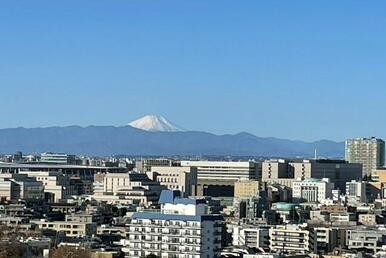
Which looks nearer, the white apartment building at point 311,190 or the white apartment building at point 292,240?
the white apartment building at point 292,240

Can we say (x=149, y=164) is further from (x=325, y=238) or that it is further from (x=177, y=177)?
(x=325, y=238)

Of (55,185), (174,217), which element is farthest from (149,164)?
(174,217)

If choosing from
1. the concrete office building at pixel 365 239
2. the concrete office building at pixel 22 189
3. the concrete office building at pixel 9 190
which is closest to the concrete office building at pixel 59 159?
the concrete office building at pixel 22 189

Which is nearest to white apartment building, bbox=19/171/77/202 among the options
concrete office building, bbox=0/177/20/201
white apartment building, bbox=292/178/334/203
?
concrete office building, bbox=0/177/20/201

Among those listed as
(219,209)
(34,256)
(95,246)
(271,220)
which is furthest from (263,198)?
(34,256)

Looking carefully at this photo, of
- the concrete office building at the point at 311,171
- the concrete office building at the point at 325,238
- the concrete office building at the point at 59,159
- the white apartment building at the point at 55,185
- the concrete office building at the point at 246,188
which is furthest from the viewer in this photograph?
the concrete office building at the point at 59,159

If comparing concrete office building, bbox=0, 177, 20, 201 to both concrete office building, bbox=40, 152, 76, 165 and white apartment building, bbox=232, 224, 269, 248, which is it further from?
concrete office building, bbox=40, 152, 76, 165

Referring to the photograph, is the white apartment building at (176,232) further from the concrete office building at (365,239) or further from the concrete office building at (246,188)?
the concrete office building at (246,188)
